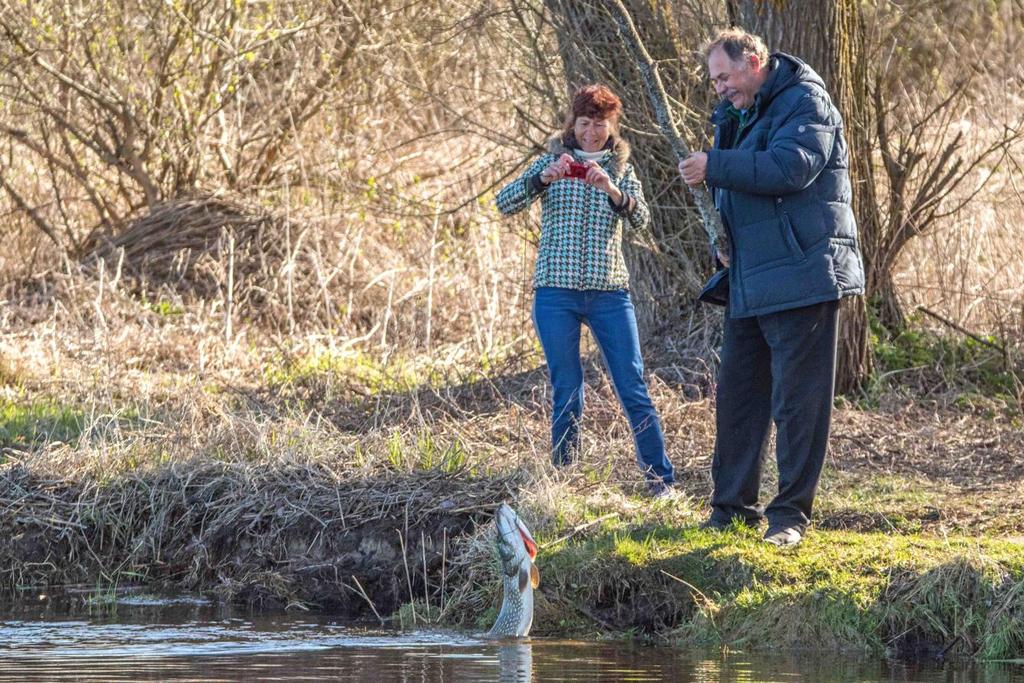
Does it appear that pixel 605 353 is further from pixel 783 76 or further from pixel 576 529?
pixel 783 76

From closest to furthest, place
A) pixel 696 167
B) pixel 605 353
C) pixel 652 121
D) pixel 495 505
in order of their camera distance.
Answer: pixel 696 167
pixel 495 505
pixel 605 353
pixel 652 121

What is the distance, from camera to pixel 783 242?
585cm

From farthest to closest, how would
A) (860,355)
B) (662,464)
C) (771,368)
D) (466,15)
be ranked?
(466,15), (860,355), (662,464), (771,368)

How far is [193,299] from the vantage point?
1321 cm

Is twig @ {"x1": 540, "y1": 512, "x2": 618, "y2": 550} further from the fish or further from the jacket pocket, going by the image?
the jacket pocket

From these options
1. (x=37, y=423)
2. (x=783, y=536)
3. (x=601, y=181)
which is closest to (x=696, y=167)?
(x=601, y=181)

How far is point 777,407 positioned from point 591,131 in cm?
185

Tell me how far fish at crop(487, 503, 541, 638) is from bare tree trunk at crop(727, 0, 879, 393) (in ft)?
13.3

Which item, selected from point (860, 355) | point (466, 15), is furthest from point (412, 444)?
point (466, 15)

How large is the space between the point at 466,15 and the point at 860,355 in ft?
12.1

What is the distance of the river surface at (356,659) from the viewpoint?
5281 millimetres

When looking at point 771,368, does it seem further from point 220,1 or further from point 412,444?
point 220,1

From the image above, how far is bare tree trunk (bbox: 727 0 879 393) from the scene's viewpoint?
29.5 feet

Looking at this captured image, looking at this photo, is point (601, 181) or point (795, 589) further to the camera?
point (601, 181)
